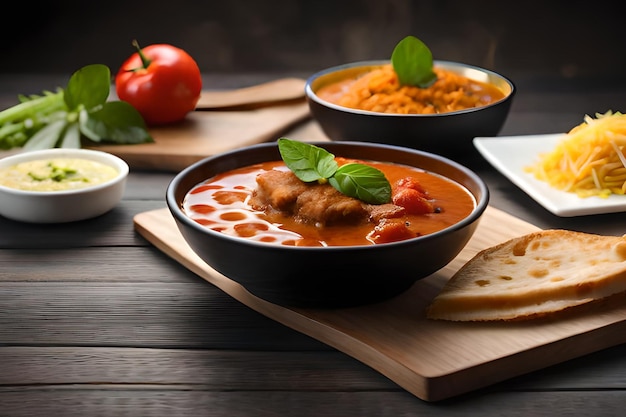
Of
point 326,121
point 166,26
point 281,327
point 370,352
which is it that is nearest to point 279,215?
point 281,327

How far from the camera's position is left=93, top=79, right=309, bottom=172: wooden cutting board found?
4.09m

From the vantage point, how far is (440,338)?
2.42 metres

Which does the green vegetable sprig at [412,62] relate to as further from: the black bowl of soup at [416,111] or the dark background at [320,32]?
the dark background at [320,32]

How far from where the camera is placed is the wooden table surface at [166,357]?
2.25 m

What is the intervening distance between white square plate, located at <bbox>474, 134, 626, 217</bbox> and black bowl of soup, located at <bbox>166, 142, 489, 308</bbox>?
1.80 feet

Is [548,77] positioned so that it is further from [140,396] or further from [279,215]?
[140,396]

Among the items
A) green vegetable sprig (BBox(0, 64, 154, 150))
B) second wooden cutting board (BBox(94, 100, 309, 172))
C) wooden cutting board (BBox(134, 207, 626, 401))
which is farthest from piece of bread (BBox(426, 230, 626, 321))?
green vegetable sprig (BBox(0, 64, 154, 150))

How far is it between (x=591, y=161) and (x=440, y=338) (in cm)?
139

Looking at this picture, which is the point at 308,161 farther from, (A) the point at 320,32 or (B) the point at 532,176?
(A) the point at 320,32

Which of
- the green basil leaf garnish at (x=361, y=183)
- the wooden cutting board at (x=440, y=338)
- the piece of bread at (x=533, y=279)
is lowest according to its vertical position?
the wooden cutting board at (x=440, y=338)

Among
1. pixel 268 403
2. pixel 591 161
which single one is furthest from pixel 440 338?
pixel 591 161

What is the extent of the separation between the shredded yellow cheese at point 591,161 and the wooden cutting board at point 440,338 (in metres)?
0.96

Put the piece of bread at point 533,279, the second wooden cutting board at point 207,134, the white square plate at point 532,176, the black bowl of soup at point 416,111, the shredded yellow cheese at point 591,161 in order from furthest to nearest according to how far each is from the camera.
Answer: the second wooden cutting board at point 207,134 < the black bowl of soup at point 416,111 < the shredded yellow cheese at point 591,161 < the white square plate at point 532,176 < the piece of bread at point 533,279

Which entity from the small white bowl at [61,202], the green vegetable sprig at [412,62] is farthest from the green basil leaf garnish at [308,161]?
the green vegetable sprig at [412,62]
